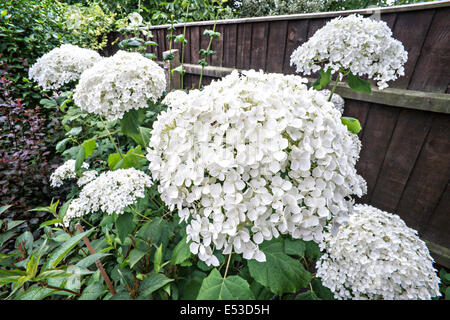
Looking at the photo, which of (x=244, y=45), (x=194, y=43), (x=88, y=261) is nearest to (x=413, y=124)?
(x=244, y=45)

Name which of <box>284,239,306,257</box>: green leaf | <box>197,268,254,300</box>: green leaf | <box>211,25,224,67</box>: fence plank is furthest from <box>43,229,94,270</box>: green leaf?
<box>211,25,224,67</box>: fence plank

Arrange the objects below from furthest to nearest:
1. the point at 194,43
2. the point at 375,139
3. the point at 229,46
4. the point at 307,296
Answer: the point at 194,43
the point at 229,46
the point at 375,139
the point at 307,296

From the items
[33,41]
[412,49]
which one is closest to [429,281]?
[412,49]

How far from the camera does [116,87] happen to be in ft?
4.51

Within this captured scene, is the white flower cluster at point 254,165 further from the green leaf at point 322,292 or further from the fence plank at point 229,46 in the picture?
the fence plank at point 229,46

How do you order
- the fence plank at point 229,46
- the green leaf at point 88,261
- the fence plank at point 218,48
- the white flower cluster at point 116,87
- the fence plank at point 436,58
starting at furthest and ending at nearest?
the fence plank at point 218,48
the fence plank at point 229,46
the fence plank at point 436,58
the white flower cluster at point 116,87
the green leaf at point 88,261

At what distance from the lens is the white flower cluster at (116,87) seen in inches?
54.1

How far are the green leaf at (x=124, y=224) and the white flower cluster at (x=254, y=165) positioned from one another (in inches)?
19.0

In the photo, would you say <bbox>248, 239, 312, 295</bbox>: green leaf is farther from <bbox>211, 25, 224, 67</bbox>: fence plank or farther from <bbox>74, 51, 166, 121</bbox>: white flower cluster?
<bbox>211, 25, 224, 67</bbox>: fence plank

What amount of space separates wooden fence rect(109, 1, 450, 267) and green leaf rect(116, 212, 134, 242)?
2218 mm

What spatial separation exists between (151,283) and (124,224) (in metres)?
0.34

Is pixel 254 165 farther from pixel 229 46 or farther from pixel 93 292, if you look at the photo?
pixel 229 46

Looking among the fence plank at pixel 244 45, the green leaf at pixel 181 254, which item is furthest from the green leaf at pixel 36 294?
the fence plank at pixel 244 45

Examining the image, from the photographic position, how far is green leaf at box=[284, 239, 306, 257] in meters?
1.09
